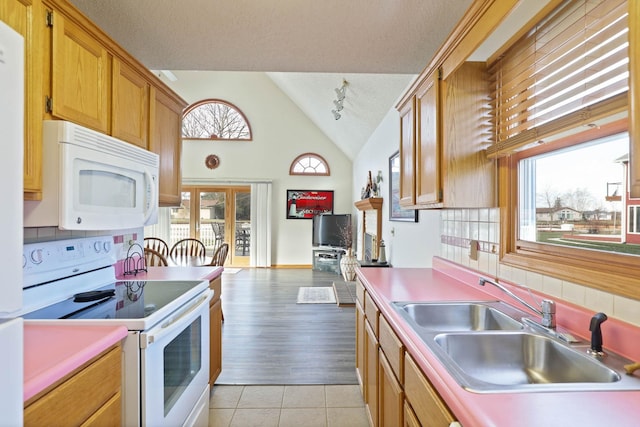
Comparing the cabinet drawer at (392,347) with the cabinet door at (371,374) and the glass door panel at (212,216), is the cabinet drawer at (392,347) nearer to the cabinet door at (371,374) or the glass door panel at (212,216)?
the cabinet door at (371,374)

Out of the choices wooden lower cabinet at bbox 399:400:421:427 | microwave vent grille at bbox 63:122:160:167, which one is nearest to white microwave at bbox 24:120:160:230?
microwave vent grille at bbox 63:122:160:167

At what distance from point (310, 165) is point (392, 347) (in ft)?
20.6

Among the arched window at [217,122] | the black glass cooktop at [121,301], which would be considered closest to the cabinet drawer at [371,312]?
the black glass cooktop at [121,301]

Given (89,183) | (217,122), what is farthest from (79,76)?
(217,122)

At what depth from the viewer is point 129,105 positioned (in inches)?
72.1

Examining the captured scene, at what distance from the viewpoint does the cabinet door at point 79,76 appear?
4.26 feet

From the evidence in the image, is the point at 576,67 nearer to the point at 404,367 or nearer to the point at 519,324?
the point at 519,324

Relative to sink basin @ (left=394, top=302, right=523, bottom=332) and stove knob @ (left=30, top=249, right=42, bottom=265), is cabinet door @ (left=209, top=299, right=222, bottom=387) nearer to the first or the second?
stove knob @ (left=30, top=249, right=42, bottom=265)

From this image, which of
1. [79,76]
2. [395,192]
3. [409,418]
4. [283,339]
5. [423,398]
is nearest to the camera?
[423,398]

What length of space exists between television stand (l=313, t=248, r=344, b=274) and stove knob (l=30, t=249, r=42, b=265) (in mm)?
5405

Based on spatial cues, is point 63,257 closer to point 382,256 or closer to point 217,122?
point 382,256

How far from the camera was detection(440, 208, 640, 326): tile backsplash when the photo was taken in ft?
3.43

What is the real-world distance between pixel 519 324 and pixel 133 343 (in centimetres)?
149

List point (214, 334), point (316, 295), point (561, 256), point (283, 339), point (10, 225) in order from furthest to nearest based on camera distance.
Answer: point (316, 295) < point (283, 339) < point (214, 334) < point (561, 256) < point (10, 225)
